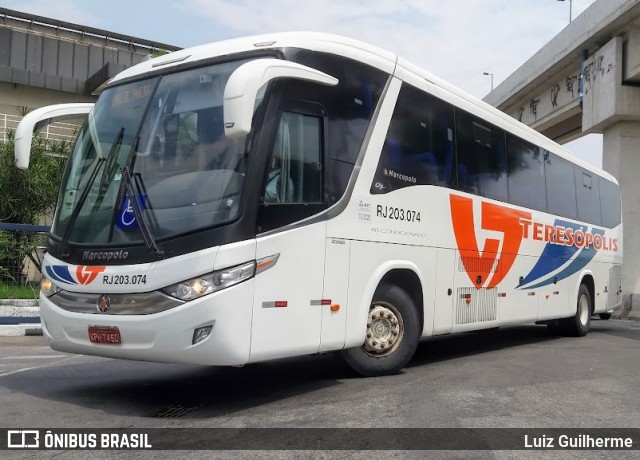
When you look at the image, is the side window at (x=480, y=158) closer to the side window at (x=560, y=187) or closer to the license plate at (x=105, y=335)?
the side window at (x=560, y=187)

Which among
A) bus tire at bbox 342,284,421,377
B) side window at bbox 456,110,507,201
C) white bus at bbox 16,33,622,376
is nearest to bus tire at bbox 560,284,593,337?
side window at bbox 456,110,507,201

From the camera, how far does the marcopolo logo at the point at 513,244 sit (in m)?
8.80

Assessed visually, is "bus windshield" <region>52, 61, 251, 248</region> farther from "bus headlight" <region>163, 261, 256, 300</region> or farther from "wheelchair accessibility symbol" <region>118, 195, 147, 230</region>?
"bus headlight" <region>163, 261, 256, 300</region>

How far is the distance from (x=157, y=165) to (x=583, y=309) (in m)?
10.1

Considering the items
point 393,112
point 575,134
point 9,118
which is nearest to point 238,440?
point 393,112

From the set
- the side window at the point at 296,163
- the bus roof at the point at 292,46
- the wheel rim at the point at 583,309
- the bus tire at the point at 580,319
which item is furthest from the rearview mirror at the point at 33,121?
the wheel rim at the point at 583,309

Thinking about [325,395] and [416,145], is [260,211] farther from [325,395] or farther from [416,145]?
[416,145]

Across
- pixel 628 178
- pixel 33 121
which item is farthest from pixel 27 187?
pixel 628 178

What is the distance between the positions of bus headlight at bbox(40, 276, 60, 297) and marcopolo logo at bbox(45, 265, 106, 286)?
6 centimetres

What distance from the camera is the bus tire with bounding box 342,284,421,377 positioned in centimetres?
705

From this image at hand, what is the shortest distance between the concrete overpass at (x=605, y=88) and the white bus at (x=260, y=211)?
47.7ft

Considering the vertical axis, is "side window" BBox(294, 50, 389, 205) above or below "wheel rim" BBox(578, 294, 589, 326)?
above

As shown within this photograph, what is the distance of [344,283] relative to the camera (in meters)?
6.47

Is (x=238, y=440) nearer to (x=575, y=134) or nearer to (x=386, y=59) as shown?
(x=386, y=59)
